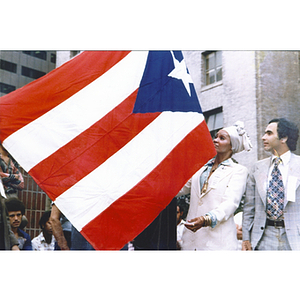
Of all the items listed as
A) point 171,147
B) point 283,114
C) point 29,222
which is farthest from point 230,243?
point 29,222

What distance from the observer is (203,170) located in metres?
4.52

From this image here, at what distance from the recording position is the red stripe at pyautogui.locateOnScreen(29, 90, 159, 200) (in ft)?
13.1

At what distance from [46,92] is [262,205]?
2.33 metres

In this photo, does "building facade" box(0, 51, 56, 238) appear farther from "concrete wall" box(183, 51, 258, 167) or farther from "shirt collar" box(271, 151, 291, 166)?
"shirt collar" box(271, 151, 291, 166)

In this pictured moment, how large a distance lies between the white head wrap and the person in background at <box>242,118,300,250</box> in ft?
0.74

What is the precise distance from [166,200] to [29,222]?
4.89 feet

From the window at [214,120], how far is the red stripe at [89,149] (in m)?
0.67

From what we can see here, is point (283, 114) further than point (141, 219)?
Yes

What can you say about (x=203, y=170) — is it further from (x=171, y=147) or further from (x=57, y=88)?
(x=57, y=88)

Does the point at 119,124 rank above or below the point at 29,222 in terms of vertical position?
above

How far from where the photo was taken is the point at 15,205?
15.1ft

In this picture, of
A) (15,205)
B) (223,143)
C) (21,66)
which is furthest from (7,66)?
(223,143)

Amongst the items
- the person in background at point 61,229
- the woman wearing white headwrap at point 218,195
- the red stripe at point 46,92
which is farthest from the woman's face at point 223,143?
the person in background at point 61,229

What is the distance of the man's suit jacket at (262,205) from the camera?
14.1 feet
